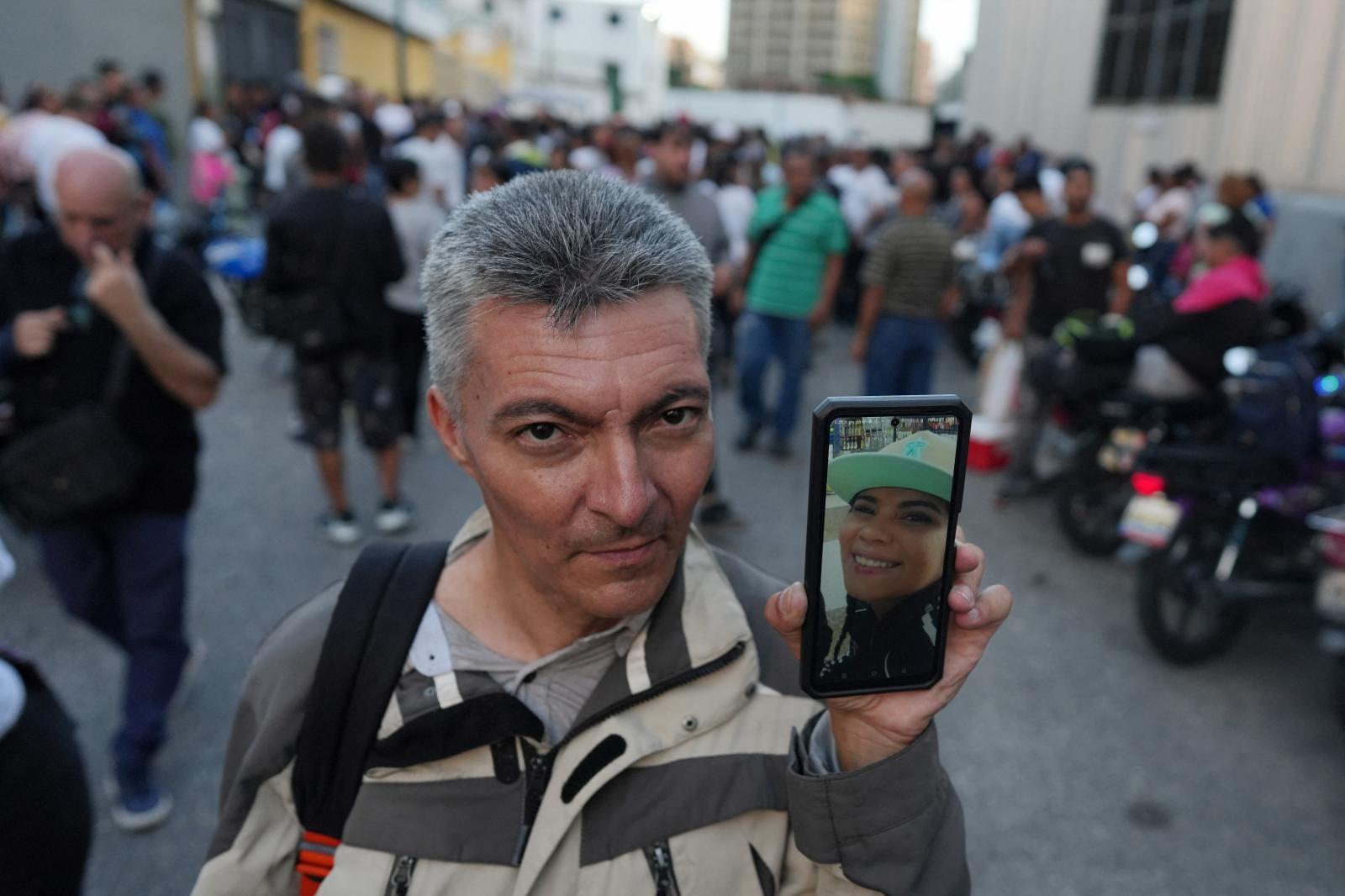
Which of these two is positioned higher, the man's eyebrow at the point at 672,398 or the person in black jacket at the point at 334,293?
the man's eyebrow at the point at 672,398

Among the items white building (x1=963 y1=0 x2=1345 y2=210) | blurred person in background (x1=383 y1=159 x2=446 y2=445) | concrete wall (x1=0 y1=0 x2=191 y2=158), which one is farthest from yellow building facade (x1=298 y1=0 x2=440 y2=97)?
blurred person in background (x1=383 y1=159 x2=446 y2=445)

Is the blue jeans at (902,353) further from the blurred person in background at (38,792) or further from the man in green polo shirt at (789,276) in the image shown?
the blurred person in background at (38,792)

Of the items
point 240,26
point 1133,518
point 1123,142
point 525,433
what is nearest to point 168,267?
point 525,433

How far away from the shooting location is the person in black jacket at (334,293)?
4906 mm

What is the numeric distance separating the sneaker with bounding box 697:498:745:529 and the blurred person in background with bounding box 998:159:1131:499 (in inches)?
72.9

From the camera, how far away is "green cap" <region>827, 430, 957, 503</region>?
105 cm

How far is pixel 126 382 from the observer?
3.04 meters

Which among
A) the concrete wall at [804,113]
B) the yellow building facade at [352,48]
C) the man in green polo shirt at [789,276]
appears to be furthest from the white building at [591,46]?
the man in green polo shirt at [789,276]

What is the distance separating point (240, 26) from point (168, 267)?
68.5ft

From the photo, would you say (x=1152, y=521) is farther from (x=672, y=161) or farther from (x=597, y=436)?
(x=597, y=436)

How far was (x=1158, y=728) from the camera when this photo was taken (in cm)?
390

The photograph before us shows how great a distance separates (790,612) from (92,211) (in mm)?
2631

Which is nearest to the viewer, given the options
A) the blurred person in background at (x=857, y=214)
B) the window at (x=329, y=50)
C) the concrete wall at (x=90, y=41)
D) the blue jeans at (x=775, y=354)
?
the blue jeans at (x=775, y=354)

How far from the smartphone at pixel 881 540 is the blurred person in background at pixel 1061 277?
17.3ft
